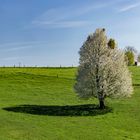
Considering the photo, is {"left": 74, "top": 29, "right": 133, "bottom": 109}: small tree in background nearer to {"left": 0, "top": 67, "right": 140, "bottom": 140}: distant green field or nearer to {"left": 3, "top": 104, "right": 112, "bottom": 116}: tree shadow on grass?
{"left": 3, "top": 104, "right": 112, "bottom": 116}: tree shadow on grass

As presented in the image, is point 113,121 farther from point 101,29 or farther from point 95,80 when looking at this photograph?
point 101,29

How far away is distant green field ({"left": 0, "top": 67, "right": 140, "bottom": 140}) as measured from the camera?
44.9m

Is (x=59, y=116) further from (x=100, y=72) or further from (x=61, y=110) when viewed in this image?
(x=100, y=72)

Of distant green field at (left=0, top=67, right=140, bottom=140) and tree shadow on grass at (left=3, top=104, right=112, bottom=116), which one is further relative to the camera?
tree shadow on grass at (left=3, top=104, right=112, bottom=116)

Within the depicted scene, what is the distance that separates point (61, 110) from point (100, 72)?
8.88m

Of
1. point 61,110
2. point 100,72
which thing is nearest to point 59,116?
point 61,110

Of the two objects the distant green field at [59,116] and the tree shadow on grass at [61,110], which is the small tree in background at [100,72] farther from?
the distant green field at [59,116]

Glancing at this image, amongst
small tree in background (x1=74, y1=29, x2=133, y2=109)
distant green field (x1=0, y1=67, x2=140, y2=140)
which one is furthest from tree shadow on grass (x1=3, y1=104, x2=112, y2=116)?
small tree in background (x1=74, y1=29, x2=133, y2=109)

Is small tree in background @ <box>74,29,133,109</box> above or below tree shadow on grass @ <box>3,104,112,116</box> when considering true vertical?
above

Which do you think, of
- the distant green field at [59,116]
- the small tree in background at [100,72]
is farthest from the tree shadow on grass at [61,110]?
the small tree in background at [100,72]

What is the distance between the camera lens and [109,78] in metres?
63.2

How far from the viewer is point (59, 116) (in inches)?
2168

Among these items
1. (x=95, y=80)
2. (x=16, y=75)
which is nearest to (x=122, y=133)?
(x=95, y=80)

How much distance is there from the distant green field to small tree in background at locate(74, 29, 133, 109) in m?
2.44
